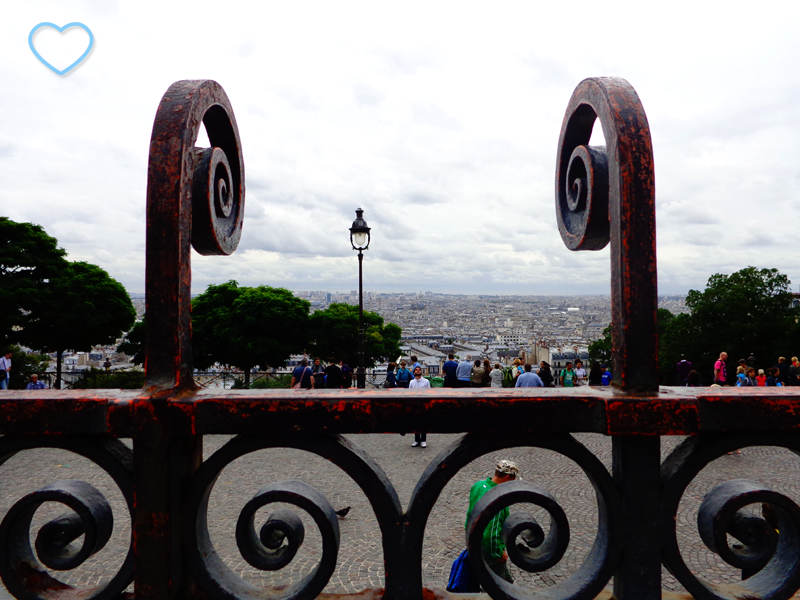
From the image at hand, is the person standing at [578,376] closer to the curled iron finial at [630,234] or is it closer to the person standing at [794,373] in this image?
the person standing at [794,373]

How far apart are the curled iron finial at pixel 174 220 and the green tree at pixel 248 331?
34.3 m

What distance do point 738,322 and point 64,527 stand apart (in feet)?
146

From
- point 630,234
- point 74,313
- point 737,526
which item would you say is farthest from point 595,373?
point 74,313

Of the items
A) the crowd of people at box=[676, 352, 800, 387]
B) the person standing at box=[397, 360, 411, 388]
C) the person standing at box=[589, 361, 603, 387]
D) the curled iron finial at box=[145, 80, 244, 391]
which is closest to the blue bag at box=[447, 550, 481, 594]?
the curled iron finial at box=[145, 80, 244, 391]

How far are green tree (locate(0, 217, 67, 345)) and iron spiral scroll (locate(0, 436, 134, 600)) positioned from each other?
29050 mm

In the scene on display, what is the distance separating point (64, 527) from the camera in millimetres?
1186

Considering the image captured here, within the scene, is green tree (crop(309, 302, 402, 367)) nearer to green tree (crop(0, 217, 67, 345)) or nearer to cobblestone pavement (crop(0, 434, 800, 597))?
green tree (crop(0, 217, 67, 345))

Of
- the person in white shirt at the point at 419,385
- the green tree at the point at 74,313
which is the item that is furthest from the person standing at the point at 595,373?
the green tree at the point at 74,313

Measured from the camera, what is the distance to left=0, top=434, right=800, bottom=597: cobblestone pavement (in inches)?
196

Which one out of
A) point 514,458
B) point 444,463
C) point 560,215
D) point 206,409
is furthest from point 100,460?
point 514,458

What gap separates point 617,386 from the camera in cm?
122

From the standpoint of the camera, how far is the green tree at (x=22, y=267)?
81.0ft

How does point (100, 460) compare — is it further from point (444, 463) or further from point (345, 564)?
point (345, 564)

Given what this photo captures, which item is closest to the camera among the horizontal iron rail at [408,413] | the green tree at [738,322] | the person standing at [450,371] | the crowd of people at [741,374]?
the horizontal iron rail at [408,413]
